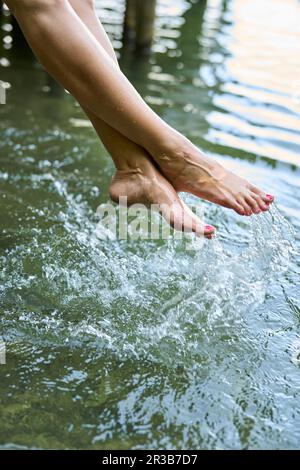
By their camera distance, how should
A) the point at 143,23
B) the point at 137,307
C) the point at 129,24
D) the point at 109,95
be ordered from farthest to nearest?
the point at 129,24, the point at 143,23, the point at 137,307, the point at 109,95

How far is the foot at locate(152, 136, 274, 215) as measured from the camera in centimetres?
234

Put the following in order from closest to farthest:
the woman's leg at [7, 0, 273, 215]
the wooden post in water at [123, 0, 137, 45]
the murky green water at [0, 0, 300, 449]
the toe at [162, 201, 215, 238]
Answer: the murky green water at [0, 0, 300, 449], the woman's leg at [7, 0, 273, 215], the toe at [162, 201, 215, 238], the wooden post in water at [123, 0, 137, 45]

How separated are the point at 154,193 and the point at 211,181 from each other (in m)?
0.21

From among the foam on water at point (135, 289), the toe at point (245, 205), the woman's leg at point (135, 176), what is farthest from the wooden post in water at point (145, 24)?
the toe at point (245, 205)

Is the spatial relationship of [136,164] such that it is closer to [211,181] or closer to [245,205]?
[211,181]

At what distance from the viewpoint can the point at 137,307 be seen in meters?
2.28

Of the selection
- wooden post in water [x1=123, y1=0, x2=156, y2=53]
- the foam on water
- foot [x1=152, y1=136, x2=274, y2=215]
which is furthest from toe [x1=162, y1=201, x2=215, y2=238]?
wooden post in water [x1=123, y1=0, x2=156, y2=53]

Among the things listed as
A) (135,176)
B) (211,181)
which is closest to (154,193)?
(135,176)

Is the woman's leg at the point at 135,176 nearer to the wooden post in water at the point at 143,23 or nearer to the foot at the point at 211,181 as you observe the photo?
the foot at the point at 211,181

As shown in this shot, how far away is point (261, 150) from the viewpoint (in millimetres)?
3930

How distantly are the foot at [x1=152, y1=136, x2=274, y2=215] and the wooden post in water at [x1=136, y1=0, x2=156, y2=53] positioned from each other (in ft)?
11.7

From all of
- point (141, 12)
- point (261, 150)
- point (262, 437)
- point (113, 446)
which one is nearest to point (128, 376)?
point (113, 446)

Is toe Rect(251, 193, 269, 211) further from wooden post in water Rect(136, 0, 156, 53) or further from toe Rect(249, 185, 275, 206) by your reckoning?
wooden post in water Rect(136, 0, 156, 53)

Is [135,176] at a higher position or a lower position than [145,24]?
higher
